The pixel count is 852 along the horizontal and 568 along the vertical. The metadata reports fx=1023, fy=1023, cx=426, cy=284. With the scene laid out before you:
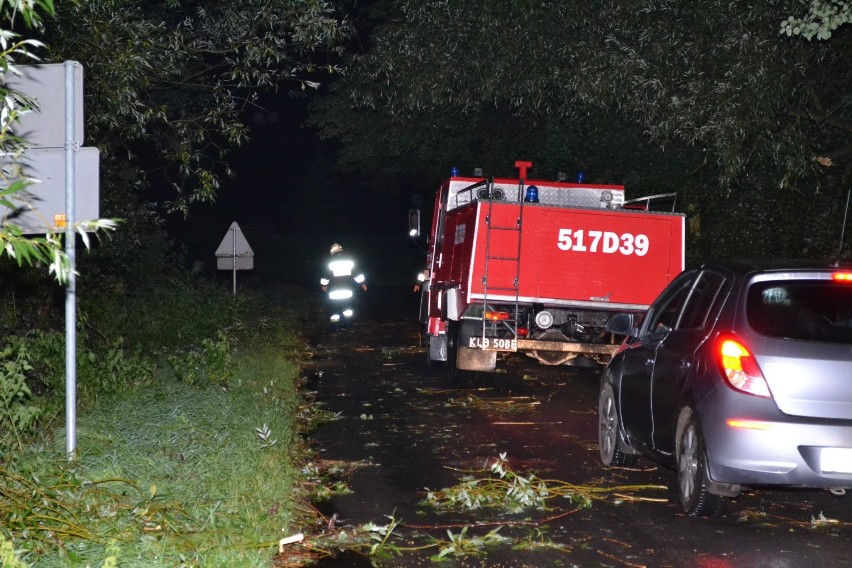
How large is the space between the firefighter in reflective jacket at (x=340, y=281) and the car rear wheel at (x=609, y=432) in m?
12.5

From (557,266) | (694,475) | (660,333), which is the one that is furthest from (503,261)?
(694,475)

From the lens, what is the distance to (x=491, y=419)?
1109 centimetres

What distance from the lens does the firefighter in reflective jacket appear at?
68.3 feet

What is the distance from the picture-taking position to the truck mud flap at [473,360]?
41.4 ft

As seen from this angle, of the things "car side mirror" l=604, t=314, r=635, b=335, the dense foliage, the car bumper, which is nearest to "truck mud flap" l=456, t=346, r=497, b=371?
the dense foliage

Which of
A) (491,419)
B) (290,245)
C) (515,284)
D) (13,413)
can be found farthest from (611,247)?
(290,245)

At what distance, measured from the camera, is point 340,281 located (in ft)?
68.4

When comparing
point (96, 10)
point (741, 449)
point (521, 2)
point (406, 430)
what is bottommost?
point (406, 430)

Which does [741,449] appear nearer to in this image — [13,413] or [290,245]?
[13,413]

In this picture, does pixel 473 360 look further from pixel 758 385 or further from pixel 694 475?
pixel 758 385

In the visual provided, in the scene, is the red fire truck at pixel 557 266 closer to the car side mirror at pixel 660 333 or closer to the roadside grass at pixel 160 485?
the roadside grass at pixel 160 485

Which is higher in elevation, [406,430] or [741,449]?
[741,449]

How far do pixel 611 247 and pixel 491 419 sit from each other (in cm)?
272

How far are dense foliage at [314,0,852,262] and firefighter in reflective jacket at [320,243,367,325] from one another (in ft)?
11.3
